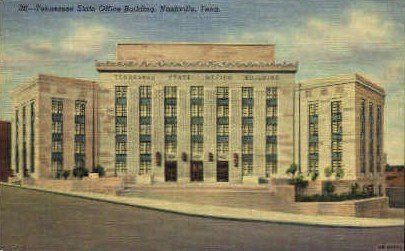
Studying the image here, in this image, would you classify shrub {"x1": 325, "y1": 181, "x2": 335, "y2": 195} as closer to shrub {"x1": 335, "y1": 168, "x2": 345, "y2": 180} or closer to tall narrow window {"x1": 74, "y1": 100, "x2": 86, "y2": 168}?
shrub {"x1": 335, "y1": 168, "x2": 345, "y2": 180}

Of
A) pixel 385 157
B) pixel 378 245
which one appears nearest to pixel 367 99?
pixel 385 157

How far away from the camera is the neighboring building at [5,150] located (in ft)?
18.2

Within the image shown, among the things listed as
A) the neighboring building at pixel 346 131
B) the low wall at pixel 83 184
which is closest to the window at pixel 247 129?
the neighboring building at pixel 346 131

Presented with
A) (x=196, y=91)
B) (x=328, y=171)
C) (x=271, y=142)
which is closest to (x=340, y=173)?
(x=328, y=171)

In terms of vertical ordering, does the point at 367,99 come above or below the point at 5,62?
below

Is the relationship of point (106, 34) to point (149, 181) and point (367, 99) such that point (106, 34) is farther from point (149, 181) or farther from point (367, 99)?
point (367, 99)

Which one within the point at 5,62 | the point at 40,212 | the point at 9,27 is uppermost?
the point at 9,27

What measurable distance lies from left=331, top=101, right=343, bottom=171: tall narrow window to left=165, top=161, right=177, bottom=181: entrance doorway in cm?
157

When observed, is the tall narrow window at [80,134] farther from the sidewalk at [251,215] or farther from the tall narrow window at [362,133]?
the tall narrow window at [362,133]

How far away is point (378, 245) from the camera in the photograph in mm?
5438

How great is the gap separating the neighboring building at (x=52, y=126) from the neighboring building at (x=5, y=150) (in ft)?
0.17

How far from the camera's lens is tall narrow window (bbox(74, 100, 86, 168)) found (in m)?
5.60

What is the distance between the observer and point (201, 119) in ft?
18.7

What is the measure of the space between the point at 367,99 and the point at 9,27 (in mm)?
3564
